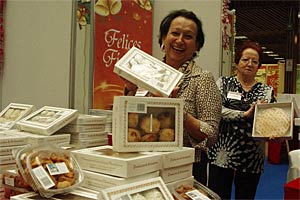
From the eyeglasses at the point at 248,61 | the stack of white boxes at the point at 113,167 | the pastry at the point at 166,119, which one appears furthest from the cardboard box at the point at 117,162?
the eyeglasses at the point at 248,61

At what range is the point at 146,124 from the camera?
4.36 feet

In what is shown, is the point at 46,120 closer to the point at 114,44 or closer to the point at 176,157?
the point at 176,157

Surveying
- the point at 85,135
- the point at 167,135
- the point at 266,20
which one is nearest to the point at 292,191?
the point at 167,135

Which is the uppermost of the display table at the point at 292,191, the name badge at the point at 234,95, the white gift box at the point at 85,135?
the name badge at the point at 234,95

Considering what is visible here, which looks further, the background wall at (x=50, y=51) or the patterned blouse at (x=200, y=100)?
the background wall at (x=50, y=51)

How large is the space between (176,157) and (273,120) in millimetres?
1099

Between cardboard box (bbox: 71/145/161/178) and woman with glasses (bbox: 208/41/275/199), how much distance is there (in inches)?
53.4

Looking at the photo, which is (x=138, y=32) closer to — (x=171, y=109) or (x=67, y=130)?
(x=67, y=130)

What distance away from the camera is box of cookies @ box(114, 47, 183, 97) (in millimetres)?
1351

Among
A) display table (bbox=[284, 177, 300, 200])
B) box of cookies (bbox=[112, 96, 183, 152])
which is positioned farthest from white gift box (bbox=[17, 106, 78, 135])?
display table (bbox=[284, 177, 300, 200])

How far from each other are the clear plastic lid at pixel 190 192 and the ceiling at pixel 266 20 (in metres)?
5.06

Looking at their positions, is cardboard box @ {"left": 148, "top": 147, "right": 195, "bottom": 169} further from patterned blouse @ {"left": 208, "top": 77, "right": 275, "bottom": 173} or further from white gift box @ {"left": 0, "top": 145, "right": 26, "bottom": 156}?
patterned blouse @ {"left": 208, "top": 77, "right": 275, "bottom": 173}

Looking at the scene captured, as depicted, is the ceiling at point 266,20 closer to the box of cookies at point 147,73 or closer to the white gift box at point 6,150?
the box of cookies at point 147,73

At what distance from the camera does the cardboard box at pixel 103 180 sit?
115cm
